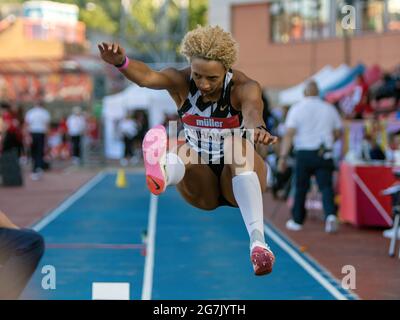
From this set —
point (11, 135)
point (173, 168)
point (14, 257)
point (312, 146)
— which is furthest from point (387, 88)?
point (11, 135)

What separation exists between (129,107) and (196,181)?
23898 mm

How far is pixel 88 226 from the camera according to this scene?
1095 centimetres

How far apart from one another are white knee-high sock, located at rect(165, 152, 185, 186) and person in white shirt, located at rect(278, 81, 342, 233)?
5.01 meters

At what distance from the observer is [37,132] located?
1905 centimetres

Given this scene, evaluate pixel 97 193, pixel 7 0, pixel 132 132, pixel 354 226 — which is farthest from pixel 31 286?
pixel 7 0

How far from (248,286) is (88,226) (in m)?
4.33

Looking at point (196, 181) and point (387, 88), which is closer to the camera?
point (196, 181)

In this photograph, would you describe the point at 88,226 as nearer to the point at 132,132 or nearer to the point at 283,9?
the point at 132,132

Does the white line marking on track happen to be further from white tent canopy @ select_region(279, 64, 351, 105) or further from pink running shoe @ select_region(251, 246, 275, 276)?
white tent canopy @ select_region(279, 64, 351, 105)

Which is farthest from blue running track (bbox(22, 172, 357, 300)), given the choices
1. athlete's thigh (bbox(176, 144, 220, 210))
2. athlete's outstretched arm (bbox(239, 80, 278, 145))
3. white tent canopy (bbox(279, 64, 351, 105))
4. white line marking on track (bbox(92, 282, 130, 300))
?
white tent canopy (bbox(279, 64, 351, 105))

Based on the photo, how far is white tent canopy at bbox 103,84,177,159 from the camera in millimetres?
27328

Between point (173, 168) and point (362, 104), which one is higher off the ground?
point (362, 104)

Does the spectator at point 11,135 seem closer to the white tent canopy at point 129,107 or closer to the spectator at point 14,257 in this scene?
the white tent canopy at point 129,107

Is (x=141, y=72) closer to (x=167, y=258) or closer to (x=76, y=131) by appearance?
(x=167, y=258)
